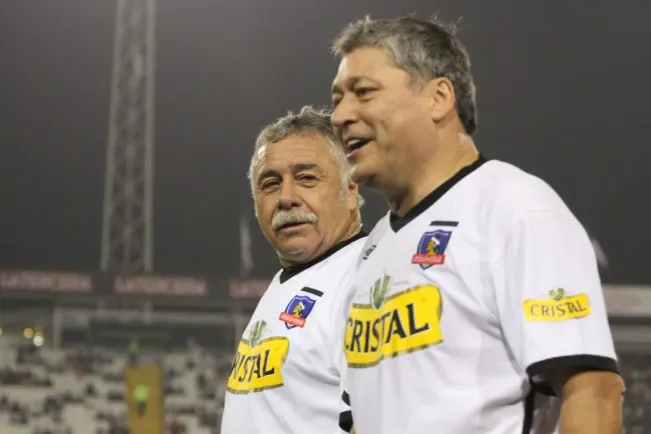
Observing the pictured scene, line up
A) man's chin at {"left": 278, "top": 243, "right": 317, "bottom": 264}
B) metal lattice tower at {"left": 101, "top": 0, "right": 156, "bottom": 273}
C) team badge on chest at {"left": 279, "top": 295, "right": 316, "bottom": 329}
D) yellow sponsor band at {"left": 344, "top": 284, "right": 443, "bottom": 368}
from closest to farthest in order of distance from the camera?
yellow sponsor band at {"left": 344, "top": 284, "right": 443, "bottom": 368}
team badge on chest at {"left": 279, "top": 295, "right": 316, "bottom": 329}
man's chin at {"left": 278, "top": 243, "right": 317, "bottom": 264}
metal lattice tower at {"left": 101, "top": 0, "right": 156, "bottom": 273}

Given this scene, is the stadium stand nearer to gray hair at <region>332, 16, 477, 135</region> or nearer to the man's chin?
the man's chin

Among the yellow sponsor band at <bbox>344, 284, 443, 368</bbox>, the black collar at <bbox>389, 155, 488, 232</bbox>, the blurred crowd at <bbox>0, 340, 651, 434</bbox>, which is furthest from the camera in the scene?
the blurred crowd at <bbox>0, 340, 651, 434</bbox>

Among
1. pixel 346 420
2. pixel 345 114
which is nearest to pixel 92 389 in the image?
pixel 346 420

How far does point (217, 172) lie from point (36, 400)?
33.9ft

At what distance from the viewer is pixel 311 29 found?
2084 cm

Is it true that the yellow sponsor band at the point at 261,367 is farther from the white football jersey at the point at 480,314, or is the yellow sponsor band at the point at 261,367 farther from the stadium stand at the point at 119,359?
the stadium stand at the point at 119,359

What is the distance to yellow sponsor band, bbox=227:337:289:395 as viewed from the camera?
230cm

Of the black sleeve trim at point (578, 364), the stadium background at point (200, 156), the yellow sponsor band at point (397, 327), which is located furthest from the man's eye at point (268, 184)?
the stadium background at point (200, 156)

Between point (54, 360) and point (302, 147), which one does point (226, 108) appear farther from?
point (302, 147)

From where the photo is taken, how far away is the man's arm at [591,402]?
126 centimetres

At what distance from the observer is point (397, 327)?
5.00ft

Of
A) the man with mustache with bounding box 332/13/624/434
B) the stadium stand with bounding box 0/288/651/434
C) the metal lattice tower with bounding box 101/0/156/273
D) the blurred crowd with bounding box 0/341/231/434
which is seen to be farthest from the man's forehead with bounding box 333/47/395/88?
the metal lattice tower with bounding box 101/0/156/273

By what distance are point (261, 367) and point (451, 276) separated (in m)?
1.00

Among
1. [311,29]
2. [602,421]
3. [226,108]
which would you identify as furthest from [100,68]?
[602,421]
